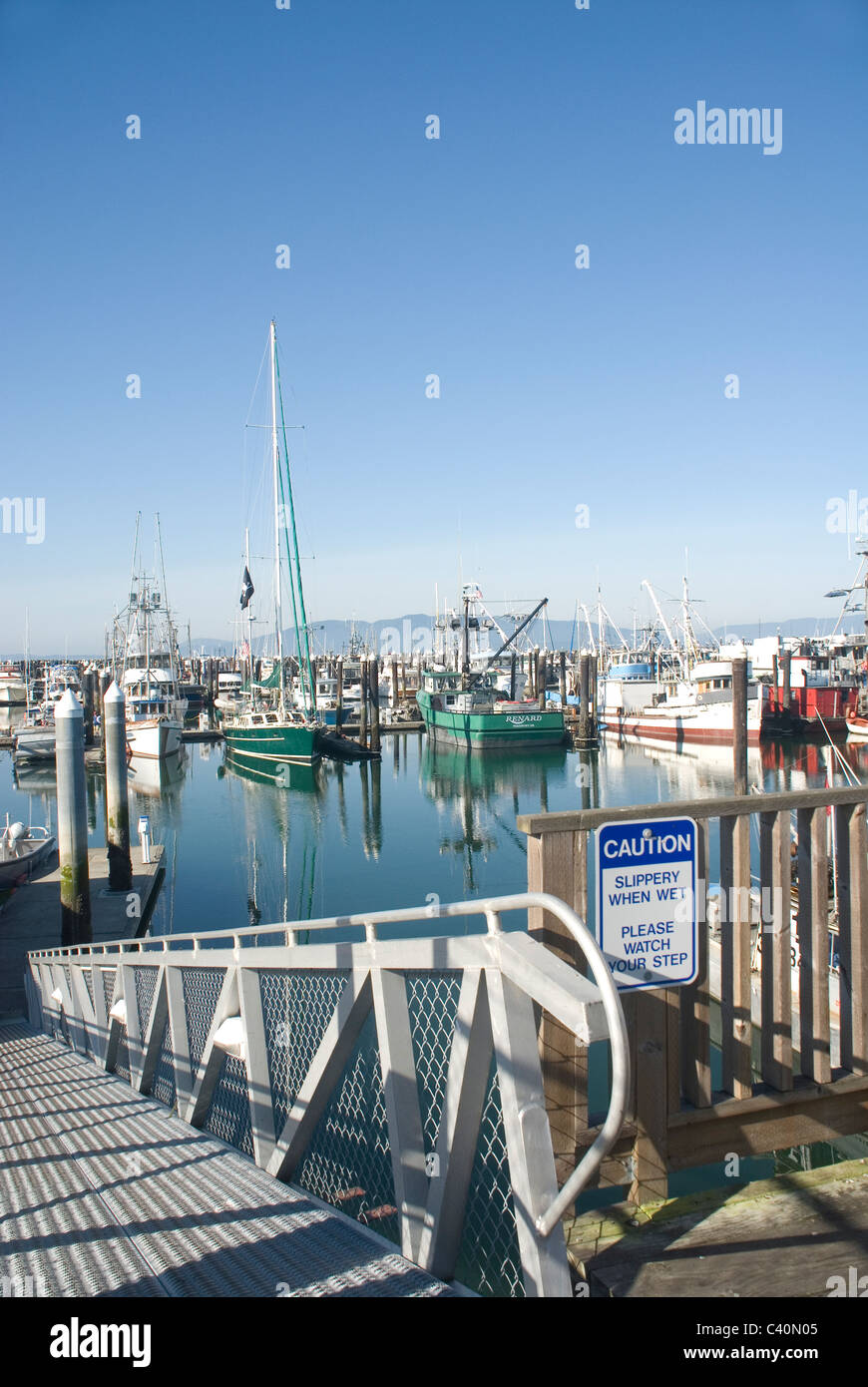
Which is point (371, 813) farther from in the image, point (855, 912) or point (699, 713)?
point (855, 912)

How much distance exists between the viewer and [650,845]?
10.1 feet

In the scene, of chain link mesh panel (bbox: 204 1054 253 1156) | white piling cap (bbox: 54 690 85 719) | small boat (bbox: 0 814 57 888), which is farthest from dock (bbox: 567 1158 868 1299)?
small boat (bbox: 0 814 57 888)

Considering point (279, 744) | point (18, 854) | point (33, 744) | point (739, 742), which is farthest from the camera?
point (33, 744)

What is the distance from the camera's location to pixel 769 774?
128 feet

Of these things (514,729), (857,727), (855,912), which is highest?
(855,912)

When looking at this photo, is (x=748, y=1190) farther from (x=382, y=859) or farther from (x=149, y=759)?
(x=149, y=759)

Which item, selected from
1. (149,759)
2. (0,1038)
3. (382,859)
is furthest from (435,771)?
(0,1038)

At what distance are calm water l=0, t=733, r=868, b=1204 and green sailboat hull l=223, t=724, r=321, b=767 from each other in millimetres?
1016

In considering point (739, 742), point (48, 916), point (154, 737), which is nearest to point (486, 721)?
point (154, 737)

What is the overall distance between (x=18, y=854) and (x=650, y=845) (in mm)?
20339

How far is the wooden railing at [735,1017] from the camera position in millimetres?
2930

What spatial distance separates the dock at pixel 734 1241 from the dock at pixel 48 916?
11.6 metres

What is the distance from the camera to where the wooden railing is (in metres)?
2.93

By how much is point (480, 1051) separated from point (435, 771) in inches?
1711
